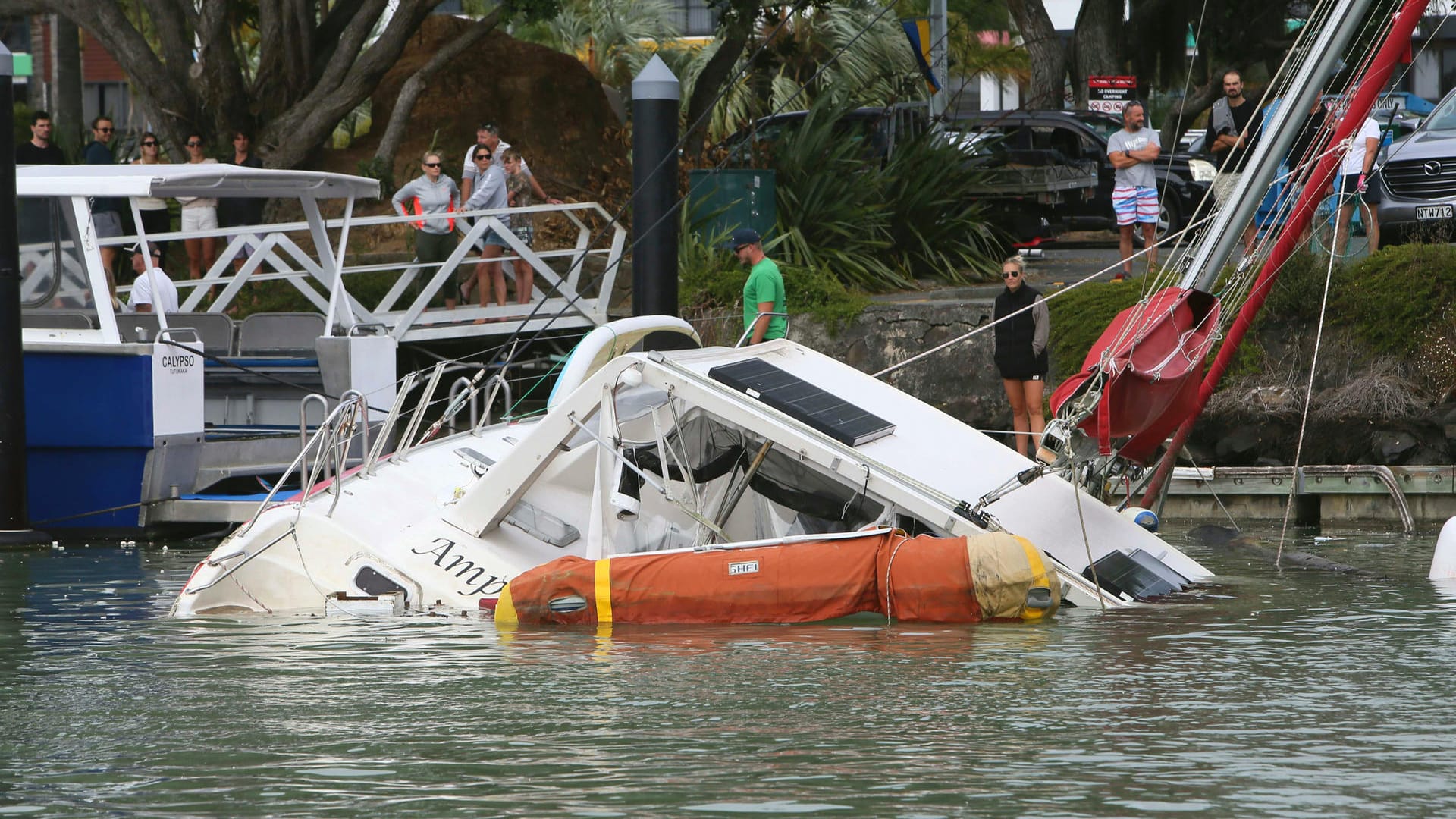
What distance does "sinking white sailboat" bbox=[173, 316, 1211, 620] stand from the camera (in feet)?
31.4

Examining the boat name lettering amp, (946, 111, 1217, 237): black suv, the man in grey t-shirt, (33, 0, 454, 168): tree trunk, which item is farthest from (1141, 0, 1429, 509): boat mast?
(33, 0, 454, 168): tree trunk

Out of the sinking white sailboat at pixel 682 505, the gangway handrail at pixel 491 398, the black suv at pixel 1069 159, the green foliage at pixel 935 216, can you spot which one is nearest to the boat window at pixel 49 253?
the gangway handrail at pixel 491 398

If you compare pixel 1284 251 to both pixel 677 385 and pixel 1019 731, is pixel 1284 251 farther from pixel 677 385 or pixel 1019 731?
pixel 1019 731

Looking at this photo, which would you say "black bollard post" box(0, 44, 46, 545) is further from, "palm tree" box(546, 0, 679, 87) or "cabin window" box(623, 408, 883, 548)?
"palm tree" box(546, 0, 679, 87)

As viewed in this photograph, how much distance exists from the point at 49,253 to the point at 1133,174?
930cm

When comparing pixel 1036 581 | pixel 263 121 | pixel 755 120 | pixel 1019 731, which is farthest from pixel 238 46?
pixel 1019 731

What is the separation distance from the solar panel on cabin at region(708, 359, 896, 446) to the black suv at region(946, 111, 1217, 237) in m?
12.1

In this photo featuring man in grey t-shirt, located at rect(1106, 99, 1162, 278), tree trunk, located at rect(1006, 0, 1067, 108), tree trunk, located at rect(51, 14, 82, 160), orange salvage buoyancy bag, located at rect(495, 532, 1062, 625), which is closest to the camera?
orange salvage buoyancy bag, located at rect(495, 532, 1062, 625)

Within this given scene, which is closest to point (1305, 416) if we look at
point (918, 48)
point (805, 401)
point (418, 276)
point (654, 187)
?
point (805, 401)

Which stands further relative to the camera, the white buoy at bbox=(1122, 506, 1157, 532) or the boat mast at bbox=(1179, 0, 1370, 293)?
the boat mast at bbox=(1179, 0, 1370, 293)

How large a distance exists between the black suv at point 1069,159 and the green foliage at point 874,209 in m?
1.05

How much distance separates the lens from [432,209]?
18562 millimetres

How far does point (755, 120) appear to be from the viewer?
2128 centimetres

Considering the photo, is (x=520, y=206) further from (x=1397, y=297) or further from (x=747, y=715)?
(x=747, y=715)
